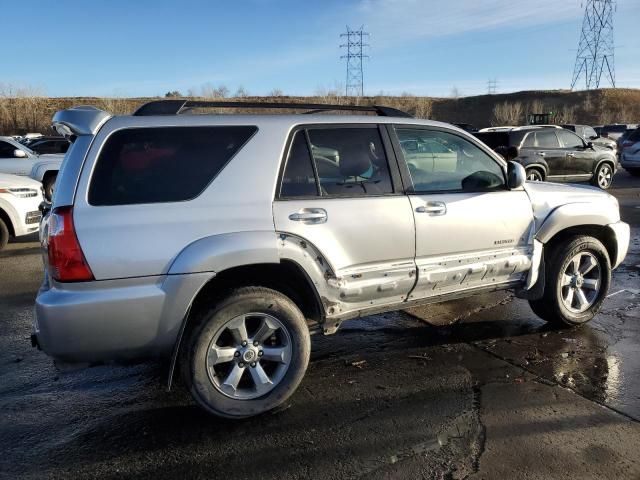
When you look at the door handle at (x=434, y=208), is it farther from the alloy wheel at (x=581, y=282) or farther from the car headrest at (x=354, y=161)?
the alloy wheel at (x=581, y=282)

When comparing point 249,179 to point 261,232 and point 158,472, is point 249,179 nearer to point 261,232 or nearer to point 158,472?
point 261,232

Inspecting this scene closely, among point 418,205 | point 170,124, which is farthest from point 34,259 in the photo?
point 418,205

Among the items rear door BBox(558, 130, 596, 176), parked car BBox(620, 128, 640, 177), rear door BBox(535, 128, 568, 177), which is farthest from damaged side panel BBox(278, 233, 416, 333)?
parked car BBox(620, 128, 640, 177)

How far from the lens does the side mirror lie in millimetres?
4289

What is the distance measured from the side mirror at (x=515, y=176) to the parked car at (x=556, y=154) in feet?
32.2

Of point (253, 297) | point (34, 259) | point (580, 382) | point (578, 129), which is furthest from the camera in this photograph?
point (578, 129)

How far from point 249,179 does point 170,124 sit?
0.58 meters

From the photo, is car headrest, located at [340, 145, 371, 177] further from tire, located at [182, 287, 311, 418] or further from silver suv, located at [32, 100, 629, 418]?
tire, located at [182, 287, 311, 418]

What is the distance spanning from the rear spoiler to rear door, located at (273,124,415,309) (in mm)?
1137

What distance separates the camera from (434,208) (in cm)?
396

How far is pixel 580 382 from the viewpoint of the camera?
3867 mm

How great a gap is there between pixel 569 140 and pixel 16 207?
1328cm

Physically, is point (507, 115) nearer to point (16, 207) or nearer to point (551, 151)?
point (551, 151)

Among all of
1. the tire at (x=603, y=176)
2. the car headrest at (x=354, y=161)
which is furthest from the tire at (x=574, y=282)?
the tire at (x=603, y=176)
